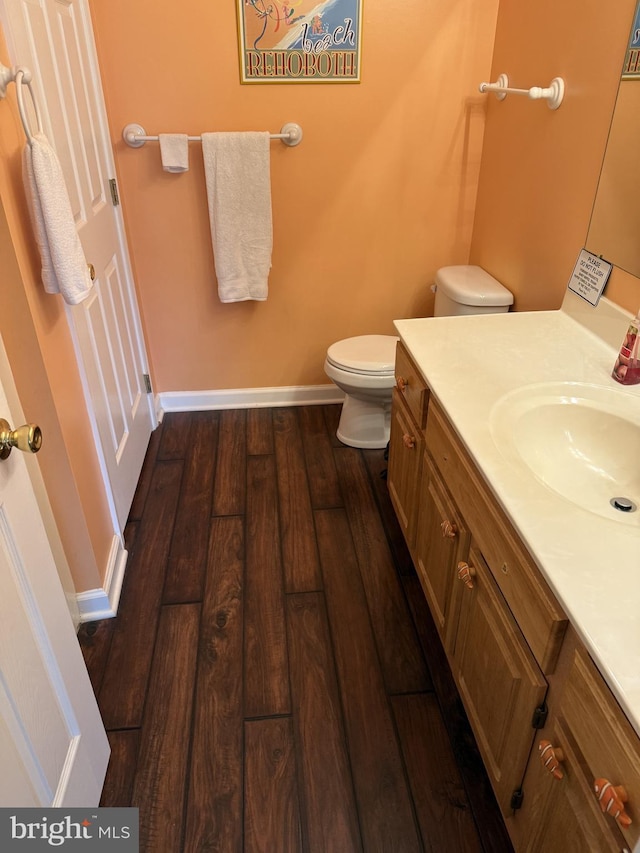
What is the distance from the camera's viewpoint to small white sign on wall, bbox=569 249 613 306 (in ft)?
5.86

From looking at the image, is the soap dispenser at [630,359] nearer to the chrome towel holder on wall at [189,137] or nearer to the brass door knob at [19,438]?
the brass door knob at [19,438]

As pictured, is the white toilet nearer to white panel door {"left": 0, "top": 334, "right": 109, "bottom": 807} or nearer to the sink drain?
the sink drain

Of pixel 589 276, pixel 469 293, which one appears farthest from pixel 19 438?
pixel 469 293

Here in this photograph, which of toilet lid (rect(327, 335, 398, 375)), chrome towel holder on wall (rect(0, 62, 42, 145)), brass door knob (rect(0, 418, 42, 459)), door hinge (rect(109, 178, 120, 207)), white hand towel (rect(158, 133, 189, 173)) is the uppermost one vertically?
chrome towel holder on wall (rect(0, 62, 42, 145))

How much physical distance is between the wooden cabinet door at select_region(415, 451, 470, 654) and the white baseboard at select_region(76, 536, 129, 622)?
971 millimetres

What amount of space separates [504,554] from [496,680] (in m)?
0.28

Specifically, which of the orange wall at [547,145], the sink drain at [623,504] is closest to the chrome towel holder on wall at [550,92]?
the orange wall at [547,145]

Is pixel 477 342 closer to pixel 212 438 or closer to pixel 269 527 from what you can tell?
pixel 269 527

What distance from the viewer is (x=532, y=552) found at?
104 cm

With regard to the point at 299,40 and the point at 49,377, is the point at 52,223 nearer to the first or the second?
the point at 49,377

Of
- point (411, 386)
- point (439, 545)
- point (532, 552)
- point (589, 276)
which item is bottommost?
point (439, 545)

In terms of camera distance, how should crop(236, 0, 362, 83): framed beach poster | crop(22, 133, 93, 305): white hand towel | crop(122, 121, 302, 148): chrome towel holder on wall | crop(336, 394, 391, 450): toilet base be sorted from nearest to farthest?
crop(22, 133, 93, 305): white hand towel, crop(236, 0, 362, 83): framed beach poster, crop(122, 121, 302, 148): chrome towel holder on wall, crop(336, 394, 391, 450): toilet base

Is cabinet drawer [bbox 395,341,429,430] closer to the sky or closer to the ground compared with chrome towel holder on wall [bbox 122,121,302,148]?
closer to the ground

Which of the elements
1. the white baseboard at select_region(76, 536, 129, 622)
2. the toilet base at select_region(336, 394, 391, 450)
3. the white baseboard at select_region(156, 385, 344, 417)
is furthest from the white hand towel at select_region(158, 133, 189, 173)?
the white baseboard at select_region(76, 536, 129, 622)
